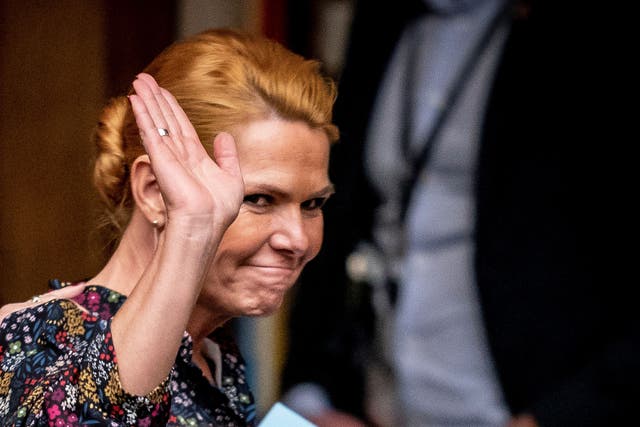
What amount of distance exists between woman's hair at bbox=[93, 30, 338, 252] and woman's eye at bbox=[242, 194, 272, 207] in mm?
73

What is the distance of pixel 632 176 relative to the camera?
1.33 m

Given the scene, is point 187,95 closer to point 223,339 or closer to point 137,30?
point 223,339

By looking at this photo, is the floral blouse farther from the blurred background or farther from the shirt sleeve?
the blurred background

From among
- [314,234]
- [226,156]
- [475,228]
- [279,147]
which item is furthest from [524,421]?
[226,156]

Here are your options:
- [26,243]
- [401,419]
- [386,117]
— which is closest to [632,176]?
[386,117]

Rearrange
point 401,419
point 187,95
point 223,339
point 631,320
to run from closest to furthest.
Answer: point 187,95 < point 223,339 < point 631,320 < point 401,419

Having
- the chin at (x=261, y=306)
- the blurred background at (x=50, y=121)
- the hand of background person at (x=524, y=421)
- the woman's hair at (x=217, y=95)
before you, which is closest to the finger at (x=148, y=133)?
the woman's hair at (x=217, y=95)

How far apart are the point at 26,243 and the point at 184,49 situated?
106 centimetres

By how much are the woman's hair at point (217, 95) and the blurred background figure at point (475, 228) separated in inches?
15.5

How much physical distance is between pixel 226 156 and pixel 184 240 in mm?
105

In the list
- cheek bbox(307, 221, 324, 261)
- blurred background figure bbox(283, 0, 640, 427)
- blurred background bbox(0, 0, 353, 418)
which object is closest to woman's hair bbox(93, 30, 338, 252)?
cheek bbox(307, 221, 324, 261)

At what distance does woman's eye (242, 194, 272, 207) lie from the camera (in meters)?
1.02

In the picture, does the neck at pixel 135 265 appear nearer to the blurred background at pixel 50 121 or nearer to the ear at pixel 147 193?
the ear at pixel 147 193

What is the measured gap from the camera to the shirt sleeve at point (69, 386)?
829 mm
